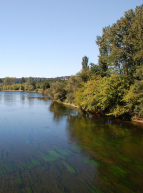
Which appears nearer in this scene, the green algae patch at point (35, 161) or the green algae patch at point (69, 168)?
the green algae patch at point (69, 168)

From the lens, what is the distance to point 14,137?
1532 centimetres

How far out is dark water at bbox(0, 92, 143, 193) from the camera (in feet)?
26.4

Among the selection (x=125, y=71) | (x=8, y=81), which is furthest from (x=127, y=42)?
(x=8, y=81)

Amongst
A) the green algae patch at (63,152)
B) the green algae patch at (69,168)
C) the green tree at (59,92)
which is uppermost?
the green tree at (59,92)

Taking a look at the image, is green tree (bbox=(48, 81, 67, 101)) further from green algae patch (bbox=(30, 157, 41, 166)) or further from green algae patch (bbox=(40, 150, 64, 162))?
green algae patch (bbox=(30, 157, 41, 166))

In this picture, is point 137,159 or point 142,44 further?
point 142,44

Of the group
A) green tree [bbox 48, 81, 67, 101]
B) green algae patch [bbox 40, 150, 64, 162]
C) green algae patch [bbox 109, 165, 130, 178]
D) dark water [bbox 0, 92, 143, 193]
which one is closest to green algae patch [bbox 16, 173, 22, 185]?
dark water [bbox 0, 92, 143, 193]

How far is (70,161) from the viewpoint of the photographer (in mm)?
10594

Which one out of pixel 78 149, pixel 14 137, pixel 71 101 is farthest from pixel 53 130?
pixel 71 101

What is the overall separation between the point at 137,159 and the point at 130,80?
15059 mm

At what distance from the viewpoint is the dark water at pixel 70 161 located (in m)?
8.05

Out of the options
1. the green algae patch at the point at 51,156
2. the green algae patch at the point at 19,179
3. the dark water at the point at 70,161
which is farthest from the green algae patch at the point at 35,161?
the green algae patch at the point at 19,179

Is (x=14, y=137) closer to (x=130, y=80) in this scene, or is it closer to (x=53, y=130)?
(x=53, y=130)

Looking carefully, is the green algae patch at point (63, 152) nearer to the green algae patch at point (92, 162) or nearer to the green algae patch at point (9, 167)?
the green algae patch at point (92, 162)
